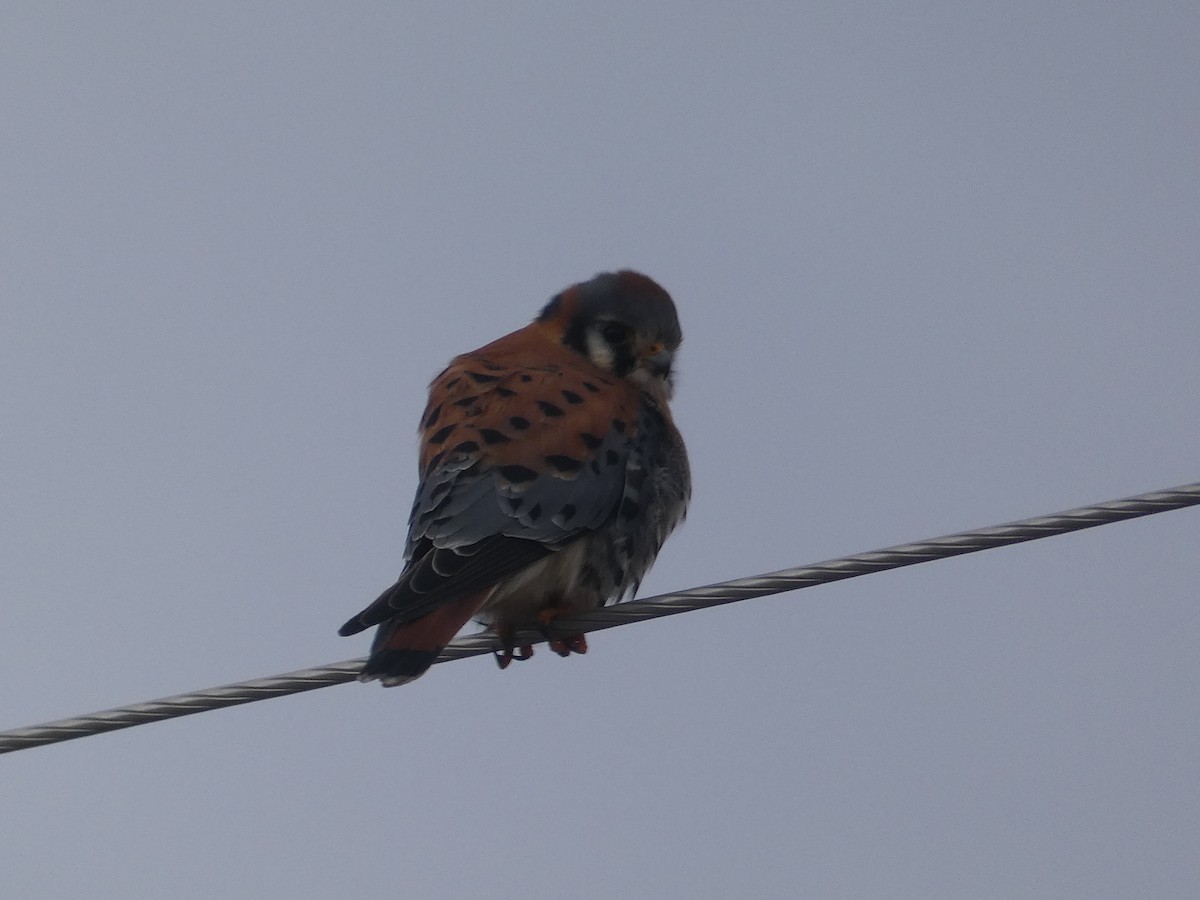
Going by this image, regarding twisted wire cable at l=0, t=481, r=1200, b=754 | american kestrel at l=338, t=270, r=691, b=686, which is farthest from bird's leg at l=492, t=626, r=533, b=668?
twisted wire cable at l=0, t=481, r=1200, b=754

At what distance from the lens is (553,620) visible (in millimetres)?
4367

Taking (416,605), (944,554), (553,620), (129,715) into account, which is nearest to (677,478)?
(553,620)

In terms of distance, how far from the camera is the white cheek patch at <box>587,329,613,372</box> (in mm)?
5145

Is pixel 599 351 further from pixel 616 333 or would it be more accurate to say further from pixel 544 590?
pixel 544 590

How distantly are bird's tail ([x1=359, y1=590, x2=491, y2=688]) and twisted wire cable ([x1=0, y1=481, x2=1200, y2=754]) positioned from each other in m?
0.15

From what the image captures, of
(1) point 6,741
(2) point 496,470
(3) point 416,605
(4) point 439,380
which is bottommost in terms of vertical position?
(1) point 6,741

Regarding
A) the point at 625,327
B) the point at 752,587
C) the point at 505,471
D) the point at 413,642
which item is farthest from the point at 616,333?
the point at 752,587

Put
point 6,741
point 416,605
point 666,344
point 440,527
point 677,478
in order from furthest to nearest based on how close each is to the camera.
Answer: point 666,344 → point 677,478 → point 440,527 → point 416,605 → point 6,741

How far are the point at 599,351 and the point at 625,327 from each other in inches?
4.2

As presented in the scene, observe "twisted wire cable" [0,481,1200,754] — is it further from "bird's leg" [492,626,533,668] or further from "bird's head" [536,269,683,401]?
"bird's head" [536,269,683,401]

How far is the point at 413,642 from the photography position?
3.84 metres

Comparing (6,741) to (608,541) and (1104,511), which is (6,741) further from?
(1104,511)

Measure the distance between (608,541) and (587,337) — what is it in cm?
94

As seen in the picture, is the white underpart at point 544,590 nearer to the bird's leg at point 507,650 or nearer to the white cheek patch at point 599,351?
the bird's leg at point 507,650
